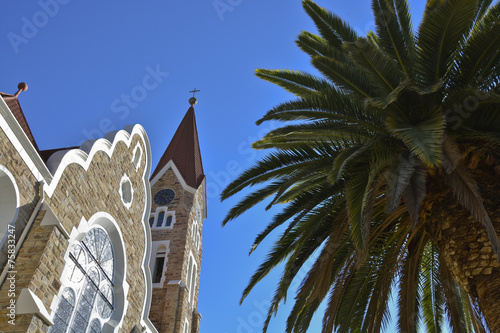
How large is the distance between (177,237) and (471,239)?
1767 cm

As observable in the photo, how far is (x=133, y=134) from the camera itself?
1638 cm

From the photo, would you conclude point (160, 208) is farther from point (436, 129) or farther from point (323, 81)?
point (436, 129)

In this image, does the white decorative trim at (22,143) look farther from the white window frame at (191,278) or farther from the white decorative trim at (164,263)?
the white window frame at (191,278)

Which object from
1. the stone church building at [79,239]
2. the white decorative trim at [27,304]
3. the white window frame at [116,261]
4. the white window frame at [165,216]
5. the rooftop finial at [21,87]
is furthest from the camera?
the white window frame at [165,216]

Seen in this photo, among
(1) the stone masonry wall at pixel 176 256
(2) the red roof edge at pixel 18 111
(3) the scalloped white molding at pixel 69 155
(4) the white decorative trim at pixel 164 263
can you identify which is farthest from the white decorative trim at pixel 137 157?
(4) the white decorative trim at pixel 164 263

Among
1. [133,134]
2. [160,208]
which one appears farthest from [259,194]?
[160,208]

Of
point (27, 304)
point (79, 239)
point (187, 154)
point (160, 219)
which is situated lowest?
point (27, 304)

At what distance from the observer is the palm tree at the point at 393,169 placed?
6.86 metres

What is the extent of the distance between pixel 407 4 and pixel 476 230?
4.39 m

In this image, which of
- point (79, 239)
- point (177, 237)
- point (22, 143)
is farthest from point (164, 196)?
point (22, 143)

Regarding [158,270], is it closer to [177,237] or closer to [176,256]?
[176,256]

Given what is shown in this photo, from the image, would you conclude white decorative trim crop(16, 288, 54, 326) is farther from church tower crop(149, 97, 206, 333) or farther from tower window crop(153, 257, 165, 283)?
tower window crop(153, 257, 165, 283)

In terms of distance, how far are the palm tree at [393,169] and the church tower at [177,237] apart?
11.8 m

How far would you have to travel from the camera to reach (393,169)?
292 inches
